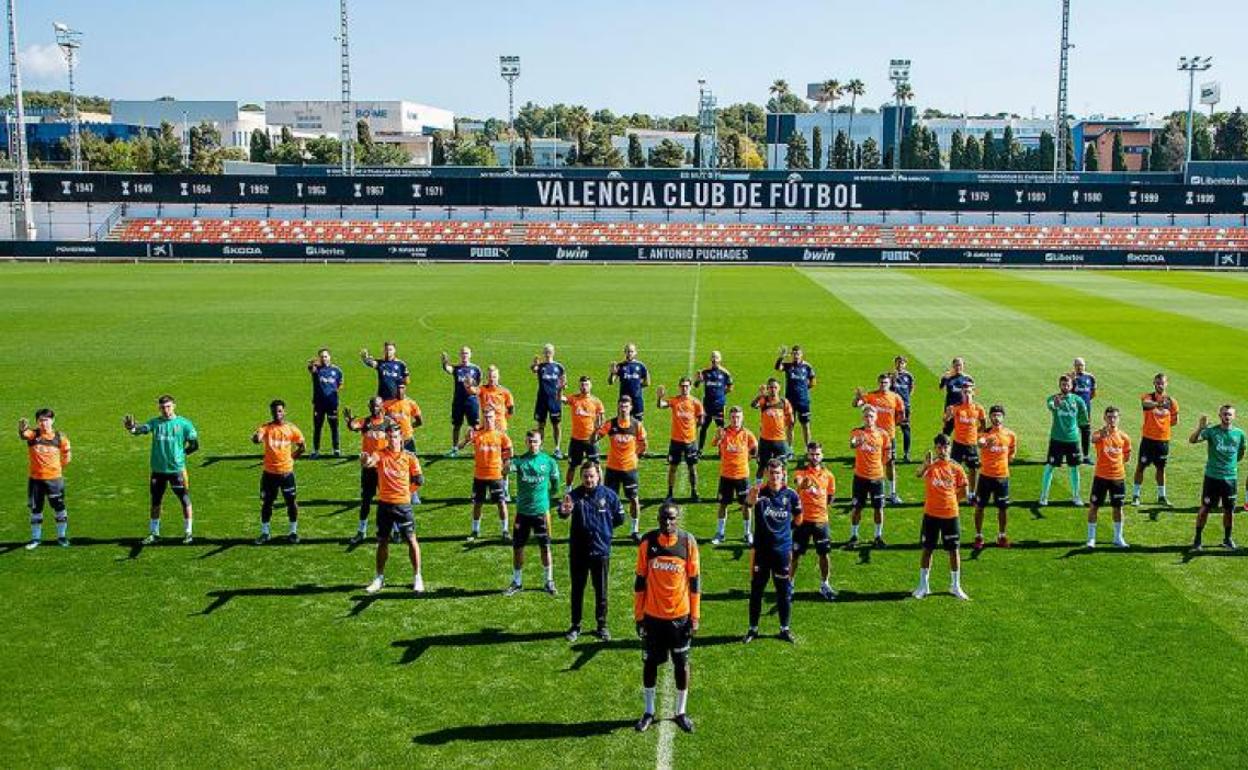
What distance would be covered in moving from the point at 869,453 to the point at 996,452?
5.70ft

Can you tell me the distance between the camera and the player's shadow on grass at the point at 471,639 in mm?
10969

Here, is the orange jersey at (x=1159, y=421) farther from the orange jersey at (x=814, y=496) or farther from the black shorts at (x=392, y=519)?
the black shorts at (x=392, y=519)

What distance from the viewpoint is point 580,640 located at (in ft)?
36.7

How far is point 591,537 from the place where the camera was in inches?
433

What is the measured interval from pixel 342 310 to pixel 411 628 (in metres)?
32.0

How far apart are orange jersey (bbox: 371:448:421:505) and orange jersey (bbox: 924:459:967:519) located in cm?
608

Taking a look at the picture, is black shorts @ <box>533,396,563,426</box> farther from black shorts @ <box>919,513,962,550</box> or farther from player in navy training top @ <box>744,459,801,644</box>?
player in navy training top @ <box>744,459,801,644</box>

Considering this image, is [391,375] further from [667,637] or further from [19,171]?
[19,171]

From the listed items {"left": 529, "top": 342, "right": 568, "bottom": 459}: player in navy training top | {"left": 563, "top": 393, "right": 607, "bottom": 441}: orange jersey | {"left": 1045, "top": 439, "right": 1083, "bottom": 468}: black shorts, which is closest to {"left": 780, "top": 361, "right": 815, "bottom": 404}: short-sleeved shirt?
{"left": 529, "top": 342, "right": 568, "bottom": 459}: player in navy training top

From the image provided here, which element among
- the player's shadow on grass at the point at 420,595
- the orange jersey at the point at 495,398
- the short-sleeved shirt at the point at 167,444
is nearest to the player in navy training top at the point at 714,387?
the orange jersey at the point at 495,398

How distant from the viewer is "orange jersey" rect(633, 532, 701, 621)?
9383 mm

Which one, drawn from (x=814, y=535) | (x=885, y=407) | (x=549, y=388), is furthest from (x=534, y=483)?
(x=549, y=388)

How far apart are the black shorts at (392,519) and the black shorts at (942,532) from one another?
5.97 m

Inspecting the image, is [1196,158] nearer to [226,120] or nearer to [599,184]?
[599,184]
